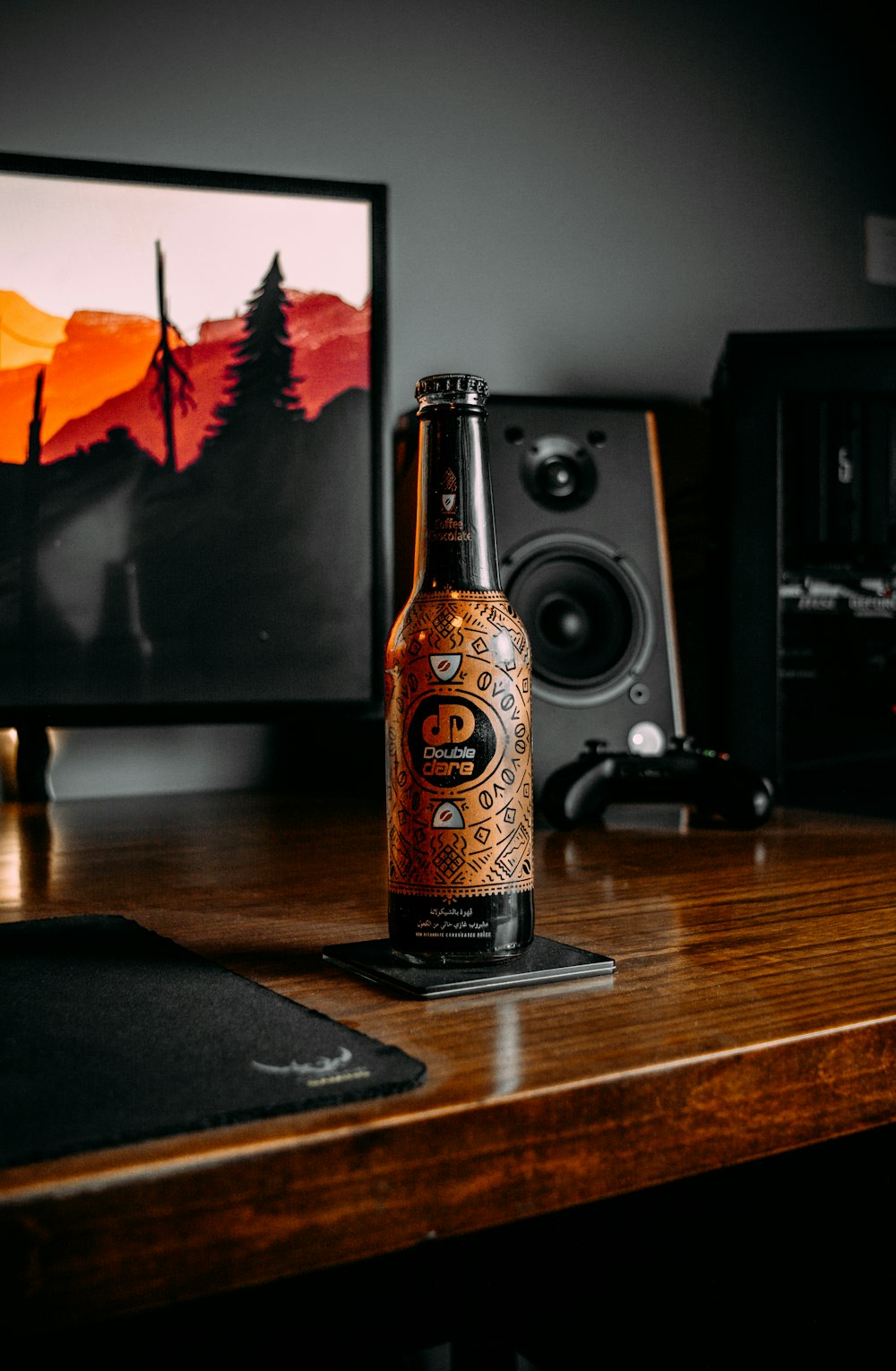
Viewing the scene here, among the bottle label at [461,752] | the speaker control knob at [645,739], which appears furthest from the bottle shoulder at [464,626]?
the speaker control knob at [645,739]

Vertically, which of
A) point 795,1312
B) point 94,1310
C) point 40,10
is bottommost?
point 795,1312

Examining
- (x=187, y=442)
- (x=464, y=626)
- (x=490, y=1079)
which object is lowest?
(x=490, y=1079)

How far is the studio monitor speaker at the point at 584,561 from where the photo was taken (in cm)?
109

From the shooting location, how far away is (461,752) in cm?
46

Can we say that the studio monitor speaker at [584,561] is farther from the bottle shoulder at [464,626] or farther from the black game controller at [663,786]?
the bottle shoulder at [464,626]

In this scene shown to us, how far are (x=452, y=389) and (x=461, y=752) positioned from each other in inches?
5.5

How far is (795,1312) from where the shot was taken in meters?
0.67

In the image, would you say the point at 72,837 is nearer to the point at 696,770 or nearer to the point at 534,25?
the point at 696,770

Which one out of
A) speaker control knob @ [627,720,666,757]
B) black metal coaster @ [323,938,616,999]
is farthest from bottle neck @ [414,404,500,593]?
speaker control knob @ [627,720,666,757]

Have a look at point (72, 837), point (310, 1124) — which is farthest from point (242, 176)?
point (310, 1124)

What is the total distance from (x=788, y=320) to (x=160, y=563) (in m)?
0.87

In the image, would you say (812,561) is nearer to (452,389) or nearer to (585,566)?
(585,566)

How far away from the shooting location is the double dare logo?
0.46 meters

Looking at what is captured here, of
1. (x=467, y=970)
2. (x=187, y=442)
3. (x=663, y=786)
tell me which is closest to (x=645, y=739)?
(x=663, y=786)
